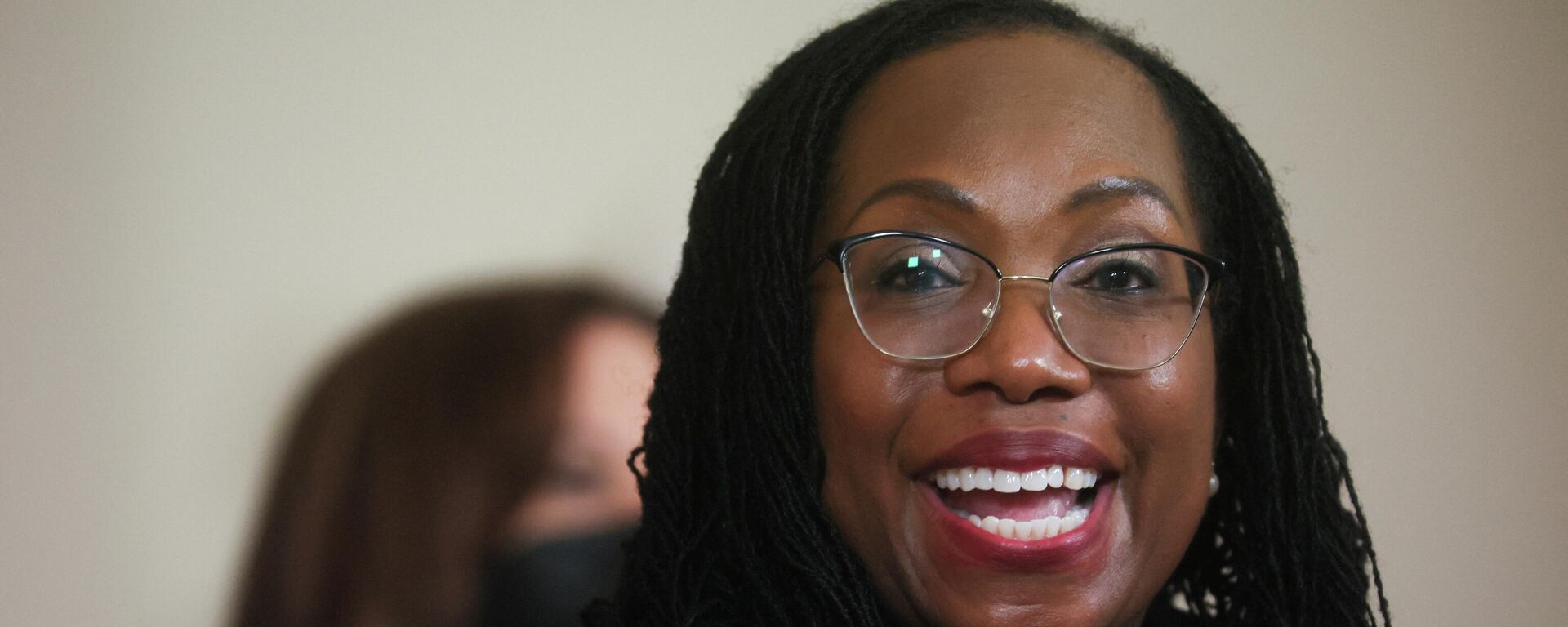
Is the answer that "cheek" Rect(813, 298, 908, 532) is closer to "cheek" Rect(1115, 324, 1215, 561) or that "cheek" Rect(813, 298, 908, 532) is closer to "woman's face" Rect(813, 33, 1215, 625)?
"woman's face" Rect(813, 33, 1215, 625)

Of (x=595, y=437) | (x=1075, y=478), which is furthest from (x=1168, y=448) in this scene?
(x=595, y=437)

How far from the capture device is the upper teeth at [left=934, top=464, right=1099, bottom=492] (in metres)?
0.90

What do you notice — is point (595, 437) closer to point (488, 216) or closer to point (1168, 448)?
point (488, 216)

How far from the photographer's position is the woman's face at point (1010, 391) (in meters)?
0.90

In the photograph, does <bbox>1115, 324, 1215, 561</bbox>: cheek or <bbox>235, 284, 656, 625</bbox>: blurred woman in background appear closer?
<bbox>1115, 324, 1215, 561</bbox>: cheek

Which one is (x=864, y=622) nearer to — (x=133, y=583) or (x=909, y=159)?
(x=909, y=159)

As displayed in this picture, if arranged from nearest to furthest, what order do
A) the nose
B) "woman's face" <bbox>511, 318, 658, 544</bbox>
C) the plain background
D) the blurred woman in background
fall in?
the nose
the plain background
the blurred woman in background
"woman's face" <bbox>511, 318, 658, 544</bbox>

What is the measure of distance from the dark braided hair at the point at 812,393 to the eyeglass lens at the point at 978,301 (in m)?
0.07

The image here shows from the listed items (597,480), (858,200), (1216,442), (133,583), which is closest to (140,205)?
(133,583)

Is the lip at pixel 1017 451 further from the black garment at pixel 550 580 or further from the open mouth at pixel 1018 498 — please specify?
the black garment at pixel 550 580

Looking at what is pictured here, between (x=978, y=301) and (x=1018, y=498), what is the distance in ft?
0.54

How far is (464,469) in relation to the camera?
1.32m

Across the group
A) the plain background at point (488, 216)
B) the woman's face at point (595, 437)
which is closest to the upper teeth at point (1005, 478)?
the woman's face at point (595, 437)

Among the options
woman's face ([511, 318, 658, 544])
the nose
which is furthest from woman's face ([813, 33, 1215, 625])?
woman's face ([511, 318, 658, 544])
